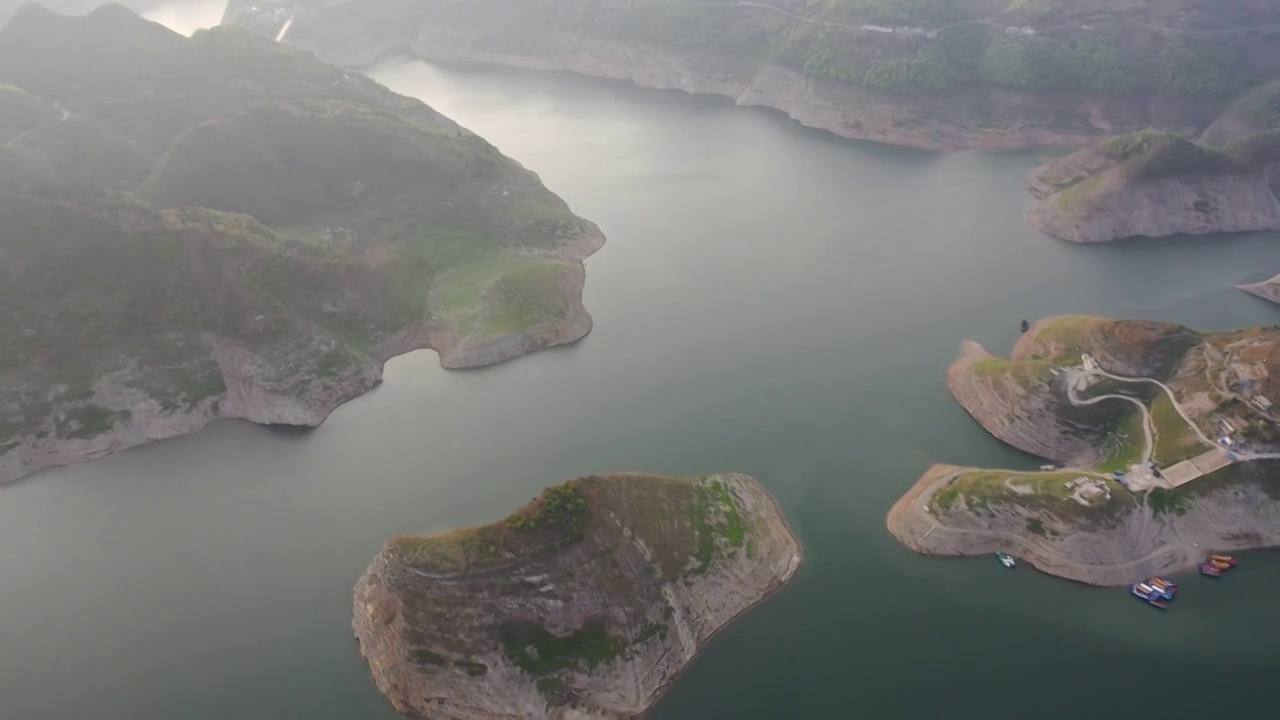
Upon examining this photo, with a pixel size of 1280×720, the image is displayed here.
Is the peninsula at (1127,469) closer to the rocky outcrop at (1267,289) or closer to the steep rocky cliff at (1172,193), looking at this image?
the rocky outcrop at (1267,289)

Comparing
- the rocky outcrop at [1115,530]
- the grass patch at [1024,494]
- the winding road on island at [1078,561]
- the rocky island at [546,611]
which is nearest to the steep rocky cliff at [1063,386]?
the grass patch at [1024,494]

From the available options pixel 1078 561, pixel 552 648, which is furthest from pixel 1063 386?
pixel 552 648

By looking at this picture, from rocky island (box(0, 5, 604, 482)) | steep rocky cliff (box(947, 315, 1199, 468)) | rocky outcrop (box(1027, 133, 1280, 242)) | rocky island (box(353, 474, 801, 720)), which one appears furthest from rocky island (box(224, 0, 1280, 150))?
rocky island (box(353, 474, 801, 720))

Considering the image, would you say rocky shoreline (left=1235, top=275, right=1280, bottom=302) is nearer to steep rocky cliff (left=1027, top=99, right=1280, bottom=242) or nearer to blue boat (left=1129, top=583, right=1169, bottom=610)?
steep rocky cliff (left=1027, top=99, right=1280, bottom=242)

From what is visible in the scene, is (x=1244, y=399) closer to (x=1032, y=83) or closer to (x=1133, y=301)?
(x=1133, y=301)

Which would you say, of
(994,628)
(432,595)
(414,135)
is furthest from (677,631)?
(414,135)

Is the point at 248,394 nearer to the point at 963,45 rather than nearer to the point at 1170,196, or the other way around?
the point at 1170,196
